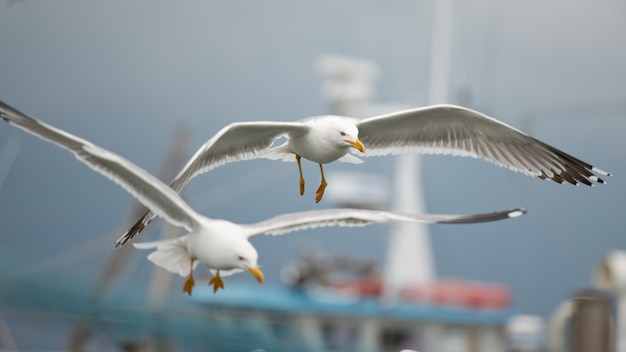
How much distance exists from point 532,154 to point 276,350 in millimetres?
5896

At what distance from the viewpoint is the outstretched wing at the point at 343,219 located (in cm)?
533

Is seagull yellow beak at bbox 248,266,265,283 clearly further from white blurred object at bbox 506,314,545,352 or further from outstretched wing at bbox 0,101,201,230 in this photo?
white blurred object at bbox 506,314,545,352

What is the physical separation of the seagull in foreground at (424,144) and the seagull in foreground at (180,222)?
242 mm

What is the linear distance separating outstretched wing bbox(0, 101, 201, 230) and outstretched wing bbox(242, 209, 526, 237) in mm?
345

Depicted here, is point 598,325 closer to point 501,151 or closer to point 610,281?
point 501,151

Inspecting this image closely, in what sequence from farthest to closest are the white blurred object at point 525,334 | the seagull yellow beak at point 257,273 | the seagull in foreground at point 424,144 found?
the white blurred object at point 525,334, the seagull in foreground at point 424,144, the seagull yellow beak at point 257,273

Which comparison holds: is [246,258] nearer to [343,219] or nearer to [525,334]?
[343,219]

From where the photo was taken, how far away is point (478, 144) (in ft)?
19.9

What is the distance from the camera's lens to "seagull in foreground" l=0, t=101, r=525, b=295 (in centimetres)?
495

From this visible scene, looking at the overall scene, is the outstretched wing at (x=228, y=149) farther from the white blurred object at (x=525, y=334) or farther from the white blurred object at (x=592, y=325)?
the white blurred object at (x=525, y=334)

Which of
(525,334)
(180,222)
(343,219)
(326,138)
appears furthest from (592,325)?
(525,334)

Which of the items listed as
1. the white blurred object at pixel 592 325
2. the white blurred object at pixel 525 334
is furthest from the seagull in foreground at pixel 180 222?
the white blurred object at pixel 525 334

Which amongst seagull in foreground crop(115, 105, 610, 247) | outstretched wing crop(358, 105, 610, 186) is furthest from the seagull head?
outstretched wing crop(358, 105, 610, 186)

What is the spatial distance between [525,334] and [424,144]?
32.5ft
